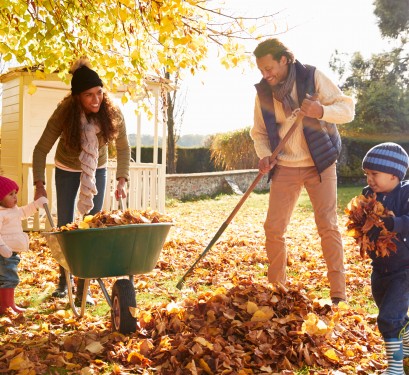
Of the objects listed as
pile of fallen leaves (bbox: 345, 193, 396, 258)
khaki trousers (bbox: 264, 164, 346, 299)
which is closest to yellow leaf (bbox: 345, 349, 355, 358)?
pile of fallen leaves (bbox: 345, 193, 396, 258)

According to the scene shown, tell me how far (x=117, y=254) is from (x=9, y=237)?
50.3 inches

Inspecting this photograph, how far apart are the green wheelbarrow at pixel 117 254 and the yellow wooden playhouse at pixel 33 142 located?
5717 mm

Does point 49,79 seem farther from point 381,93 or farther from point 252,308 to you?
point 381,93

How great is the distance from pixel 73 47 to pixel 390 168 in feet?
10.3

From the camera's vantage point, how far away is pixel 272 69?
3811 mm

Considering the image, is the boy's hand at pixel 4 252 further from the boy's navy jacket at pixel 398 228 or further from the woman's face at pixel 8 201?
the boy's navy jacket at pixel 398 228

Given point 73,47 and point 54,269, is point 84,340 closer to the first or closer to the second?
point 73,47

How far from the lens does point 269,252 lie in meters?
4.19

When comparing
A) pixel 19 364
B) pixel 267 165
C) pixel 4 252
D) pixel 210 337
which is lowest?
pixel 19 364

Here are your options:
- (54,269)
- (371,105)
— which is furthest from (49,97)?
(371,105)

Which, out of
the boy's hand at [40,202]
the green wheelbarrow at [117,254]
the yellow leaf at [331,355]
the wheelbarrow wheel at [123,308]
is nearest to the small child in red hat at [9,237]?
Answer: the boy's hand at [40,202]

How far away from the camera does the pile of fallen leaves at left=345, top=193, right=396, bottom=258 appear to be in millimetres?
2883

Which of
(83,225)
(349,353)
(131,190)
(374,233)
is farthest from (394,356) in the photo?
(131,190)

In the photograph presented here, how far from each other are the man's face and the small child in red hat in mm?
1897
